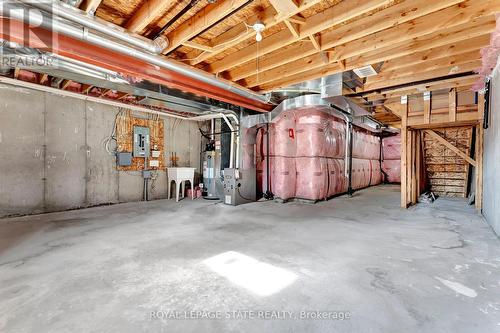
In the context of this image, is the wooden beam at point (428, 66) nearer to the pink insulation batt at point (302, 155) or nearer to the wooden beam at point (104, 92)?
the pink insulation batt at point (302, 155)

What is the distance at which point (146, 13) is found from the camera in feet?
7.70

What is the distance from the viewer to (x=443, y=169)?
6293 mm

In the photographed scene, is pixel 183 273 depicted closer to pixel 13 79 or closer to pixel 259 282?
pixel 259 282

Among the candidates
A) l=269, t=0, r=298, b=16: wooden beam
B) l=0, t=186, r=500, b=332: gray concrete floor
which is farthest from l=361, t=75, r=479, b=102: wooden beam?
l=269, t=0, r=298, b=16: wooden beam

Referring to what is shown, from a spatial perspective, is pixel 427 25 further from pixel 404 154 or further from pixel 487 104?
pixel 404 154

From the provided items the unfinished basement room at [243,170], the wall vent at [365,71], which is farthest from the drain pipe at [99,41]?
the wall vent at [365,71]

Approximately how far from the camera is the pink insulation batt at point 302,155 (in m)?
5.70

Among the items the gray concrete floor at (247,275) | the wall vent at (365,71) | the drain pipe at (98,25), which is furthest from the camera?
the wall vent at (365,71)

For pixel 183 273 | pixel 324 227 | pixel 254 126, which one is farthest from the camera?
pixel 254 126

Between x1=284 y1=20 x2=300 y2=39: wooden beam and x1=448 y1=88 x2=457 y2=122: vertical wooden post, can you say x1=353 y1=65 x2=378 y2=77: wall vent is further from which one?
x1=448 y1=88 x2=457 y2=122: vertical wooden post

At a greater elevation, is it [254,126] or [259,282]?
[254,126]

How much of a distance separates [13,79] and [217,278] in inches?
185

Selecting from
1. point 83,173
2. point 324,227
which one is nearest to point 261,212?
point 324,227

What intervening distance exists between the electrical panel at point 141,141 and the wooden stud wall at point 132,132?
116mm
